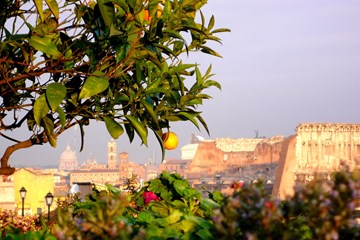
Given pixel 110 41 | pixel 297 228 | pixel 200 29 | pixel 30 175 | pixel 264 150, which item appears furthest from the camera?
pixel 264 150

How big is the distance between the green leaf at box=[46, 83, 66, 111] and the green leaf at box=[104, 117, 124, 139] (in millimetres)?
402

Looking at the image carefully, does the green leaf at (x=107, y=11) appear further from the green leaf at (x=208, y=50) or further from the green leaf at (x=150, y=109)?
the green leaf at (x=208, y=50)

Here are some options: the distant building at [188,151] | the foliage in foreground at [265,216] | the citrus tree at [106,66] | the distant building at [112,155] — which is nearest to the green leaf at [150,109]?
the citrus tree at [106,66]

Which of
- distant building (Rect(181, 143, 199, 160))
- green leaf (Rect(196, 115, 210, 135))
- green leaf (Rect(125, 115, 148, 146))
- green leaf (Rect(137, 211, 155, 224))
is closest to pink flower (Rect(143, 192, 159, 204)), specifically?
green leaf (Rect(125, 115, 148, 146))

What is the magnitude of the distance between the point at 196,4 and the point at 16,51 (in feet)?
3.98

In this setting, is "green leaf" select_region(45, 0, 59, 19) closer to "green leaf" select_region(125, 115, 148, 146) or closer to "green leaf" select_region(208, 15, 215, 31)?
"green leaf" select_region(125, 115, 148, 146)

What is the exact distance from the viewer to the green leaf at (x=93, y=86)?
469cm

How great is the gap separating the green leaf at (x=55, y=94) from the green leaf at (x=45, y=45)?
17cm

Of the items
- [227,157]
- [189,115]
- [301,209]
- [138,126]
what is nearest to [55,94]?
[138,126]

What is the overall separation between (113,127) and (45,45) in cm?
64

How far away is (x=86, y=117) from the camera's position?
5.39 meters

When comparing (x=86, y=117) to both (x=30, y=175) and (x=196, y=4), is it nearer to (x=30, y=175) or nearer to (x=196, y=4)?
(x=196, y=4)

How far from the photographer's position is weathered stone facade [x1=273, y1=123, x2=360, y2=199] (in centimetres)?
8081

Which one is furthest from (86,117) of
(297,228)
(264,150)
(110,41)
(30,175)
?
(264,150)
